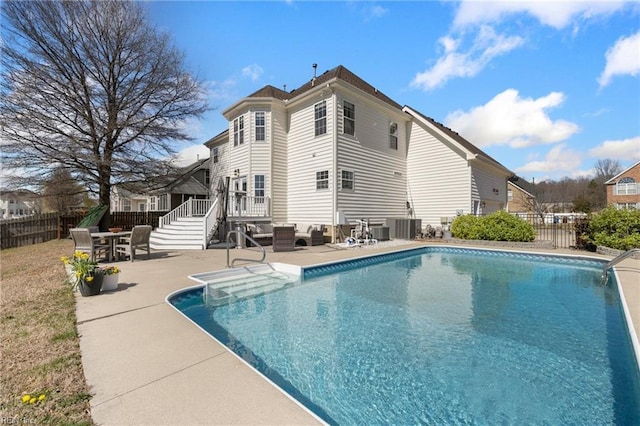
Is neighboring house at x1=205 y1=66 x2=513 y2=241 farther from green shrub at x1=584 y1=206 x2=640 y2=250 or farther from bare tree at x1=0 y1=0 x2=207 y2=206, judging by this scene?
green shrub at x1=584 y1=206 x2=640 y2=250

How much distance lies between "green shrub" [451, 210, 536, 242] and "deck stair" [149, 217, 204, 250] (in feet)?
39.1

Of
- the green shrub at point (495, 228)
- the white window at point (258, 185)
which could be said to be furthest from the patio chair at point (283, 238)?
A: the green shrub at point (495, 228)

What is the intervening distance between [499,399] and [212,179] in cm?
2011

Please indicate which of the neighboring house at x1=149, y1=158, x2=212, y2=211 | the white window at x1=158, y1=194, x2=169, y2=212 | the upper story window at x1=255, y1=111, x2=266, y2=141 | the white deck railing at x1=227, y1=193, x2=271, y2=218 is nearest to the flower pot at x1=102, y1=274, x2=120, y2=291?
the white deck railing at x1=227, y1=193, x2=271, y2=218

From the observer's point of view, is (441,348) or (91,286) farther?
(91,286)

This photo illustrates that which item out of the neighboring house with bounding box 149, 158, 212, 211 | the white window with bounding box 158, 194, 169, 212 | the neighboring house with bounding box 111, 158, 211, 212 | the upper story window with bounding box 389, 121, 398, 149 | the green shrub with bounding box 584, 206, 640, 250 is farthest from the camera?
the white window with bounding box 158, 194, 169, 212

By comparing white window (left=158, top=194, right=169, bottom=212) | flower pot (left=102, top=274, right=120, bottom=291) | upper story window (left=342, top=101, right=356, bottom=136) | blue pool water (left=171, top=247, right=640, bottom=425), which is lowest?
blue pool water (left=171, top=247, right=640, bottom=425)

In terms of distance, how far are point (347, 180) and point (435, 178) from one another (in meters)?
6.05

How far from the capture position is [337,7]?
31.8 ft

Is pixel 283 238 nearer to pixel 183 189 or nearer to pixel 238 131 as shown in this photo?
pixel 238 131

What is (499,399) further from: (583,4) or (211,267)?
(583,4)

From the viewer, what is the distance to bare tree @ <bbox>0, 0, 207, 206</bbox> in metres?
13.9

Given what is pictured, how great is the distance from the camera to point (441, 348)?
3.73 m

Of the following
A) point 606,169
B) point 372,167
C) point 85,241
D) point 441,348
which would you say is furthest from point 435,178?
point 606,169
